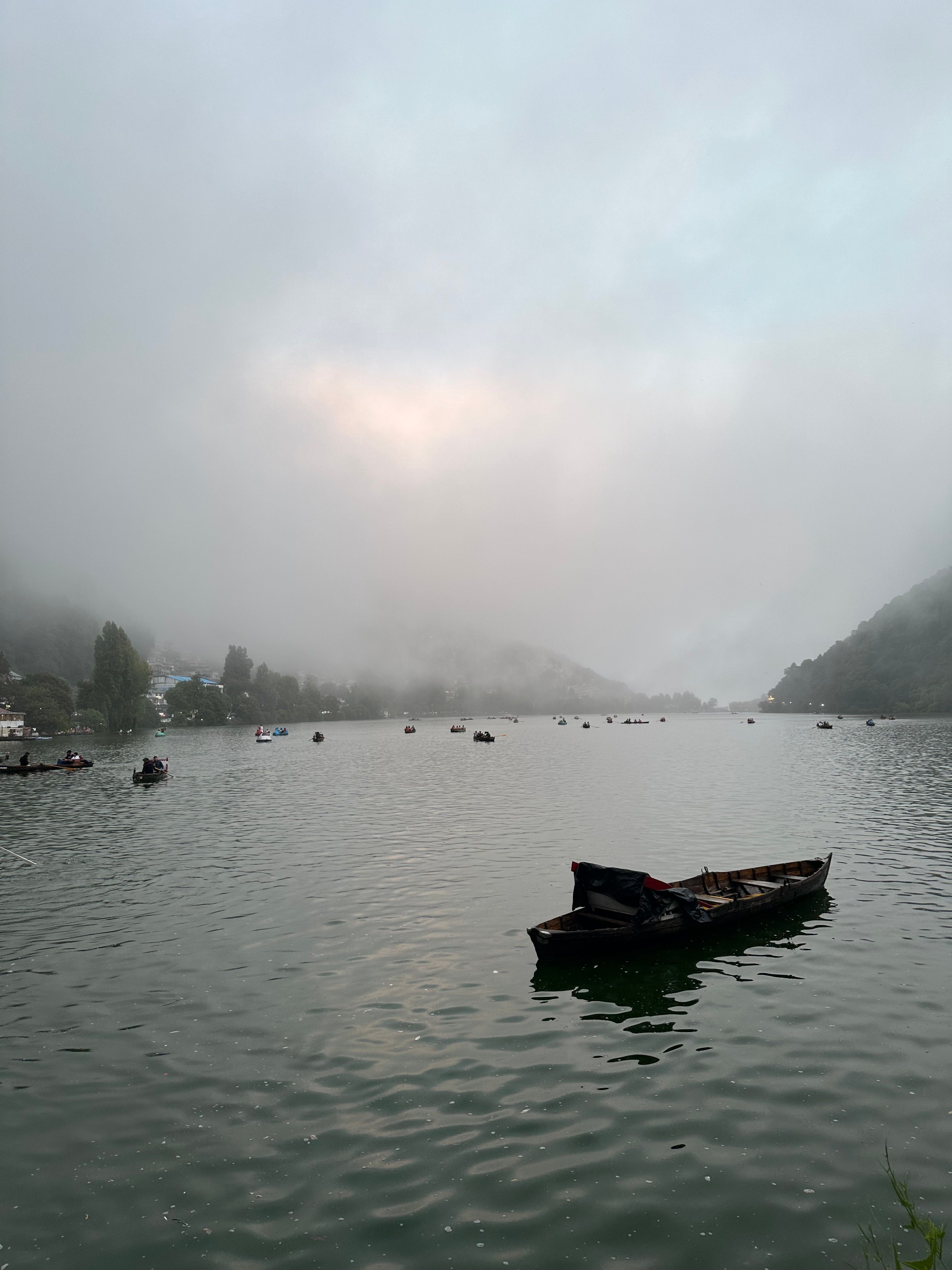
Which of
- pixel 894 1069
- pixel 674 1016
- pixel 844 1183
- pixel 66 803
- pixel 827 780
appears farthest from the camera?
pixel 827 780

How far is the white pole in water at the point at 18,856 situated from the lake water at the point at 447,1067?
439 millimetres

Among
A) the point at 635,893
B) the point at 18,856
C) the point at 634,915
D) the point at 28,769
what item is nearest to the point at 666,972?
the point at 634,915

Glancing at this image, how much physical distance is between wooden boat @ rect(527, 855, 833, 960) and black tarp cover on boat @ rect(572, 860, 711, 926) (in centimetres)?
2

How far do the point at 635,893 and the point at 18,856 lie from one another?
3524cm

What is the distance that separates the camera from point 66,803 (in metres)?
61.3

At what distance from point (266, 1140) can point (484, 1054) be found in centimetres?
522

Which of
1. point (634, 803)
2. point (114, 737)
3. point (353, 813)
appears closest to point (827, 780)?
point (634, 803)

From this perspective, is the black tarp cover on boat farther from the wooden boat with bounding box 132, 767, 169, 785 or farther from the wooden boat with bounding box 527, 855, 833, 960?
the wooden boat with bounding box 132, 767, 169, 785

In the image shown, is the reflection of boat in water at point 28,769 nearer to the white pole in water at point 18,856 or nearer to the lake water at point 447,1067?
the white pole in water at point 18,856

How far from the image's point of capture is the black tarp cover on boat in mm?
23406

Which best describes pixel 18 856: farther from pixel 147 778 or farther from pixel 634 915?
pixel 147 778

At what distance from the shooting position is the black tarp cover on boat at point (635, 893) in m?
23.4

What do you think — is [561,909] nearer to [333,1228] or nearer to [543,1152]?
[543,1152]

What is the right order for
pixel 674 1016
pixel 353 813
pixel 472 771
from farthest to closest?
pixel 472 771 → pixel 353 813 → pixel 674 1016
